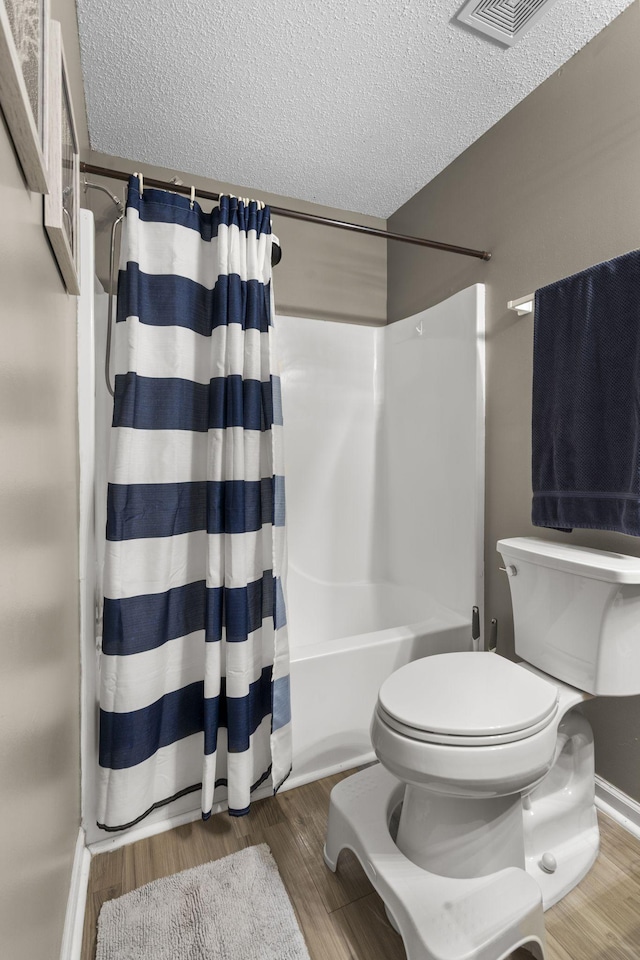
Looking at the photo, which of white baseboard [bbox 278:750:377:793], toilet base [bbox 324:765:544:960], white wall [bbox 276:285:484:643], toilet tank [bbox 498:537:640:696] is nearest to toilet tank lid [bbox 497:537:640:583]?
toilet tank [bbox 498:537:640:696]

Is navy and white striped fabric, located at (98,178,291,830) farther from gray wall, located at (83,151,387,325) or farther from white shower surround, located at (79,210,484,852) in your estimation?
gray wall, located at (83,151,387,325)

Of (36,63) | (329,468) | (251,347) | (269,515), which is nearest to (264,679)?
(269,515)

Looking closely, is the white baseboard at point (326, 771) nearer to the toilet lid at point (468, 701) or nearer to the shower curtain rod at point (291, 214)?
the toilet lid at point (468, 701)

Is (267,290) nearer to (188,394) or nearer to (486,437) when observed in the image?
(188,394)

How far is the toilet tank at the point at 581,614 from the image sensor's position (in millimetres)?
1343

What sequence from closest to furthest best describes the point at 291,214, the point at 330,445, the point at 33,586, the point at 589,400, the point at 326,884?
the point at 33,586 < the point at 326,884 < the point at 589,400 < the point at 291,214 < the point at 330,445

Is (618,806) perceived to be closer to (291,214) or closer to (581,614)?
(581,614)

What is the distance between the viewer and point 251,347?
1526 millimetres

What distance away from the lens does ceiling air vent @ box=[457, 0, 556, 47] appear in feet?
4.72

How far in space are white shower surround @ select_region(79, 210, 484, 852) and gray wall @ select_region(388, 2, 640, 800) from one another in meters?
0.11

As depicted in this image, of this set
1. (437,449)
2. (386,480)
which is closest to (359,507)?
(386,480)

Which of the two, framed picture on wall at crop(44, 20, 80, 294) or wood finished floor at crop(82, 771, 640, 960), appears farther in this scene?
wood finished floor at crop(82, 771, 640, 960)

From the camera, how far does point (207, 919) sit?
1234mm

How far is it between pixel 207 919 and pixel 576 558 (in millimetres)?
1345
